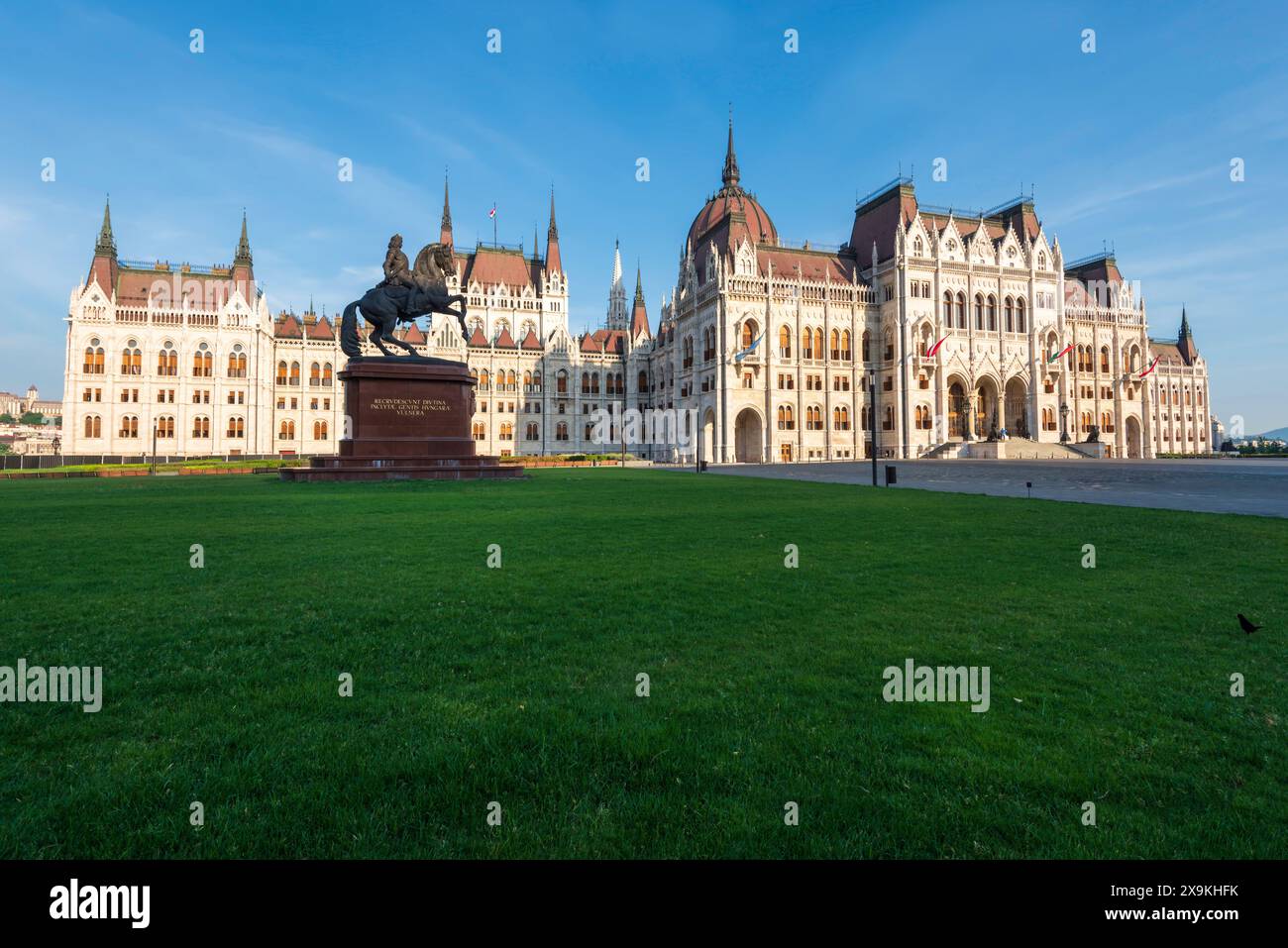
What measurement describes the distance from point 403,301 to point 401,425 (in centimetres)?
672

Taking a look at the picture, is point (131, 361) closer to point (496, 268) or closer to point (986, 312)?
point (496, 268)

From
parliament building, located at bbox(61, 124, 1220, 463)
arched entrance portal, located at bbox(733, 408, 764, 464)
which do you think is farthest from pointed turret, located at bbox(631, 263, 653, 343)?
arched entrance portal, located at bbox(733, 408, 764, 464)

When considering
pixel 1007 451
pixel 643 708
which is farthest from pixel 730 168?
pixel 643 708

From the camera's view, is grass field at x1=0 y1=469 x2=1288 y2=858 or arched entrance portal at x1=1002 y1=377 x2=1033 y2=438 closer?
grass field at x1=0 y1=469 x2=1288 y2=858

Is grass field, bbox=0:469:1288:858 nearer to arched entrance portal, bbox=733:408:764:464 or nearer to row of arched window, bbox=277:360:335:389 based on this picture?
arched entrance portal, bbox=733:408:764:464

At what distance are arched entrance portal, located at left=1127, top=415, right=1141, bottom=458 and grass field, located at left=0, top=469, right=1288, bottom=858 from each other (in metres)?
90.2

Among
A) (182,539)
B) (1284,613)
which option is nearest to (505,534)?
(182,539)

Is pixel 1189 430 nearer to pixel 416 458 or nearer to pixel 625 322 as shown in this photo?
pixel 625 322

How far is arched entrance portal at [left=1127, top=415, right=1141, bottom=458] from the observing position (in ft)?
265

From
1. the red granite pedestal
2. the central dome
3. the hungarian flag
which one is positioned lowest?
the red granite pedestal

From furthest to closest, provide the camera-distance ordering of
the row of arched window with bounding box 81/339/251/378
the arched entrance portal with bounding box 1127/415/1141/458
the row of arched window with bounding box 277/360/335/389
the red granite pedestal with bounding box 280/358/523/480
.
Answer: the row of arched window with bounding box 277/360/335/389
the arched entrance portal with bounding box 1127/415/1141/458
the row of arched window with bounding box 81/339/251/378
the red granite pedestal with bounding box 280/358/523/480

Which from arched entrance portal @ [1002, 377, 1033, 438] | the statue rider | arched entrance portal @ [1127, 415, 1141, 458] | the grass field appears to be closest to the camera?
the grass field

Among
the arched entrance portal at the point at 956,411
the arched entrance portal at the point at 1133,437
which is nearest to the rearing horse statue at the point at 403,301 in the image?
the arched entrance portal at the point at 956,411

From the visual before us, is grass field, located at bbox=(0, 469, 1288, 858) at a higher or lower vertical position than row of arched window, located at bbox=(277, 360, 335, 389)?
lower
